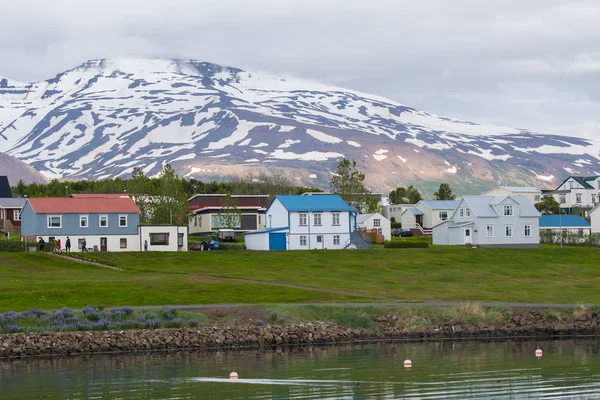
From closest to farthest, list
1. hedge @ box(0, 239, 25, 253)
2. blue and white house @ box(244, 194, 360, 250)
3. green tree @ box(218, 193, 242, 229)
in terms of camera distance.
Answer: hedge @ box(0, 239, 25, 253) → blue and white house @ box(244, 194, 360, 250) → green tree @ box(218, 193, 242, 229)

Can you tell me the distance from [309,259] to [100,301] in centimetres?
3600

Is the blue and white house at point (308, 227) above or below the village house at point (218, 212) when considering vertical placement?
below

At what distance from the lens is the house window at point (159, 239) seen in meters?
103

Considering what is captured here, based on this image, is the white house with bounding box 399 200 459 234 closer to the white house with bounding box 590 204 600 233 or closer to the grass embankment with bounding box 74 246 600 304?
the white house with bounding box 590 204 600 233

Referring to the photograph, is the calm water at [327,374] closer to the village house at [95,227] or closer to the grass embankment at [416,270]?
the grass embankment at [416,270]

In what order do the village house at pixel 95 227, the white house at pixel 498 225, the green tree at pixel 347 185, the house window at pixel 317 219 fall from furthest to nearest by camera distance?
the green tree at pixel 347 185 → the white house at pixel 498 225 → the house window at pixel 317 219 → the village house at pixel 95 227

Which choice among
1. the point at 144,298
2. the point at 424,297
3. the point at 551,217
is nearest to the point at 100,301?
the point at 144,298

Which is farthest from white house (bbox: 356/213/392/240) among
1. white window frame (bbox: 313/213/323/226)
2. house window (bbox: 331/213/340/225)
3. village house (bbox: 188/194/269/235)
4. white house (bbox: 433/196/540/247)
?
white window frame (bbox: 313/213/323/226)

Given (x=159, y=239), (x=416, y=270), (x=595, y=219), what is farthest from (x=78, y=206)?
(x=595, y=219)

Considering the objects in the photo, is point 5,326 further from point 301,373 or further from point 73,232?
point 73,232

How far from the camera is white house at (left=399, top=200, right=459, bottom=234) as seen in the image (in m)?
168

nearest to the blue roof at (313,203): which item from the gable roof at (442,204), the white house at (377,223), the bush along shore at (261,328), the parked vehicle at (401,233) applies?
the white house at (377,223)

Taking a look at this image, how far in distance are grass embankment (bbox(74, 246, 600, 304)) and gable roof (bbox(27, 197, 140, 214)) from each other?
498 inches

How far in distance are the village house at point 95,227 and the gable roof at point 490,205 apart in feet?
128
